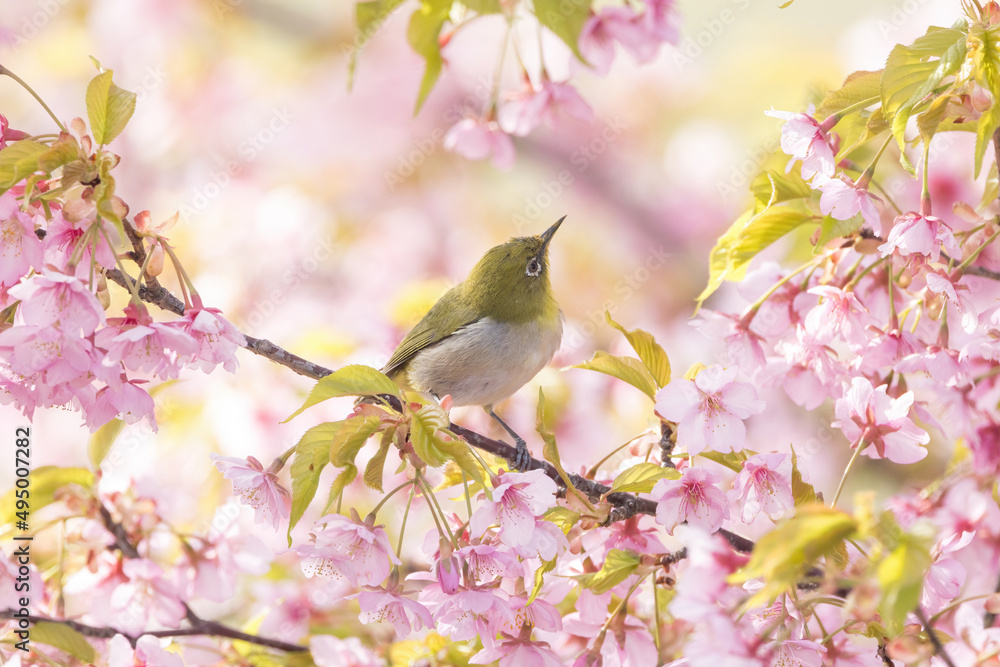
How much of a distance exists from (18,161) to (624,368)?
1.09m

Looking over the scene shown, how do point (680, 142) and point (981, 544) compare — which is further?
point (680, 142)

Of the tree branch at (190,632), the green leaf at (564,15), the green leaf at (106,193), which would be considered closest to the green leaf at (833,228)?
the green leaf at (564,15)

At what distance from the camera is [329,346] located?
9.96 ft

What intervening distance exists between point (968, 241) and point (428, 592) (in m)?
1.24

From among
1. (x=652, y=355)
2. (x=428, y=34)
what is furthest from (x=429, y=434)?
(x=428, y=34)

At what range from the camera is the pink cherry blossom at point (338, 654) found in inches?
77.0

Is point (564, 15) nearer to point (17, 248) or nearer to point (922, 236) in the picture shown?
point (922, 236)

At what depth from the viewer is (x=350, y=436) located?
1.38m

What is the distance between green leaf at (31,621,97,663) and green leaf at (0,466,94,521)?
289 millimetres

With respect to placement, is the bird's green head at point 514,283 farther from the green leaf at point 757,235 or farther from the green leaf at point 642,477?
the green leaf at point 642,477

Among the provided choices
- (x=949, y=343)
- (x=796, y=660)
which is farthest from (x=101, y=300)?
(x=949, y=343)

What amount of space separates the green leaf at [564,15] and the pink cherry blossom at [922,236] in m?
0.81

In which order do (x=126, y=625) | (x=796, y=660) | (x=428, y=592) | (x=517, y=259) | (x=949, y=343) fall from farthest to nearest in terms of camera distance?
(x=517, y=259)
(x=126, y=625)
(x=949, y=343)
(x=428, y=592)
(x=796, y=660)

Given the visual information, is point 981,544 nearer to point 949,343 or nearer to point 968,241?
point 949,343
